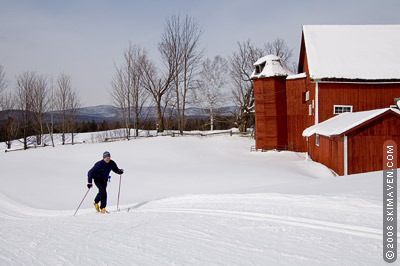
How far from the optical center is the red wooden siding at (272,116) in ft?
76.1

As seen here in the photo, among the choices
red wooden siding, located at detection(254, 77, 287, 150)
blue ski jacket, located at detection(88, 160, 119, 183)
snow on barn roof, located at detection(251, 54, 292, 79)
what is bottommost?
blue ski jacket, located at detection(88, 160, 119, 183)

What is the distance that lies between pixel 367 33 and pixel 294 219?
2196cm

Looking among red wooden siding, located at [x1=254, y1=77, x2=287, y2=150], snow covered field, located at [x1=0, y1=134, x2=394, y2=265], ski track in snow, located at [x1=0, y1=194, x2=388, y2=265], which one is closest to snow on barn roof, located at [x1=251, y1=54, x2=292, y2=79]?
red wooden siding, located at [x1=254, y1=77, x2=287, y2=150]

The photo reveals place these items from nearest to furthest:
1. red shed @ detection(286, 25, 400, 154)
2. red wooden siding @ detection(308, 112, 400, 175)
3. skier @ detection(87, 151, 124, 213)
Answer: skier @ detection(87, 151, 124, 213), red wooden siding @ detection(308, 112, 400, 175), red shed @ detection(286, 25, 400, 154)

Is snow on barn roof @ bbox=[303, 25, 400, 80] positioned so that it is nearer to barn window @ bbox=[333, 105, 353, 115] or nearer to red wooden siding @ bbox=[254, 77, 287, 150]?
barn window @ bbox=[333, 105, 353, 115]

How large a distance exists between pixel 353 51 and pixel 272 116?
23.6ft

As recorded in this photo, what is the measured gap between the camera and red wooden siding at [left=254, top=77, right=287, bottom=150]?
23203 millimetres

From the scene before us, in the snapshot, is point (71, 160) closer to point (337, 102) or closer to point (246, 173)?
point (246, 173)

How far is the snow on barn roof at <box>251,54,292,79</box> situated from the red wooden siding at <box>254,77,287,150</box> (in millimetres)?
397

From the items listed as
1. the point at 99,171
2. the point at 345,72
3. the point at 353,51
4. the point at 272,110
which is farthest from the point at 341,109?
the point at 99,171

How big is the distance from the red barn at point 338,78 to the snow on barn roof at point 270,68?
1.85 feet

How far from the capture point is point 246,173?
14883 mm

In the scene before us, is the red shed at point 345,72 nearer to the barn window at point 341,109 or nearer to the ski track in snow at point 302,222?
the barn window at point 341,109

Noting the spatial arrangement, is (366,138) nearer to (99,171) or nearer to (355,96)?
(355,96)
